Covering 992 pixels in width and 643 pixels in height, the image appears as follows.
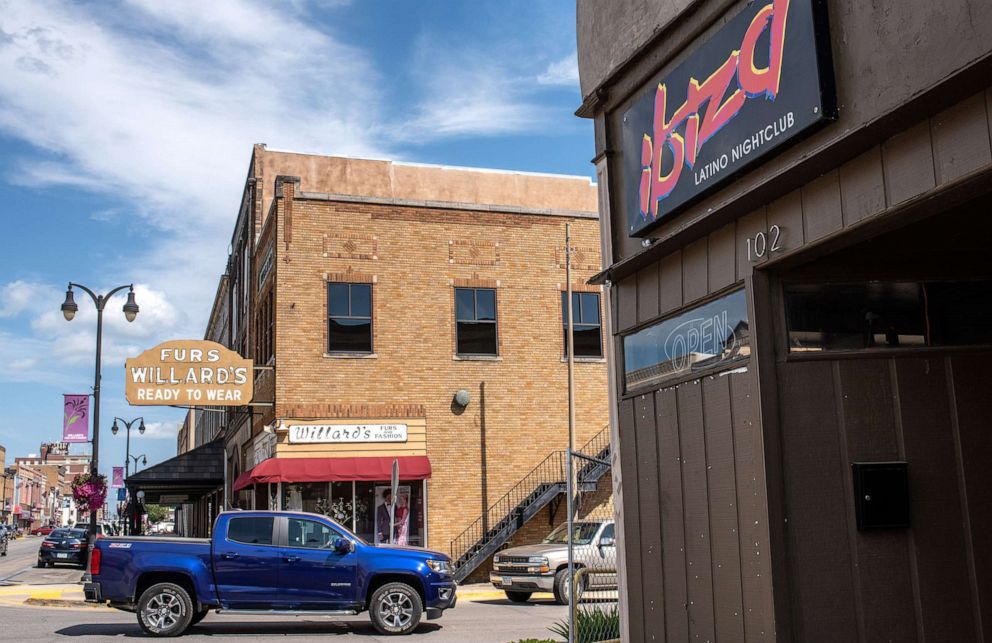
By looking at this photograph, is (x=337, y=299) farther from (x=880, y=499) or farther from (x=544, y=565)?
(x=880, y=499)

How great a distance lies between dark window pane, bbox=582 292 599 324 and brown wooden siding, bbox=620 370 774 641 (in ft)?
62.1

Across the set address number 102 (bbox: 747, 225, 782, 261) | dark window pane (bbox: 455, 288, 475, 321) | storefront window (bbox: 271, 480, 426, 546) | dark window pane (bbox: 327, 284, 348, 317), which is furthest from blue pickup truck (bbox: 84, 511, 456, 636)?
dark window pane (bbox: 455, 288, 475, 321)

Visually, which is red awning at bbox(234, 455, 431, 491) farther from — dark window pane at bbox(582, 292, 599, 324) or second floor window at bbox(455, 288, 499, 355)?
dark window pane at bbox(582, 292, 599, 324)

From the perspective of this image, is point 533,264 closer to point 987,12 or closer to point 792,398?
point 792,398

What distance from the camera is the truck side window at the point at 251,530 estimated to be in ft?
48.8

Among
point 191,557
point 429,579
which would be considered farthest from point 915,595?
point 191,557

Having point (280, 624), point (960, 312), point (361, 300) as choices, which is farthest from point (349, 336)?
point (960, 312)

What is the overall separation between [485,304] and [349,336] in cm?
373

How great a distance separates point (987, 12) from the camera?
4.52m

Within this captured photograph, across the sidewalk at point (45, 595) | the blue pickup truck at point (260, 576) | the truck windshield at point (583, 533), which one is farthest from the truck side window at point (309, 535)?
the sidewalk at point (45, 595)

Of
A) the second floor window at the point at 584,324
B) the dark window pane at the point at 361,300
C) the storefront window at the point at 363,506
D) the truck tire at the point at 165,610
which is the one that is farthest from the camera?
the second floor window at the point at 584,324

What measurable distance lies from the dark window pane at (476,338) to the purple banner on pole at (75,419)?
2061 cm

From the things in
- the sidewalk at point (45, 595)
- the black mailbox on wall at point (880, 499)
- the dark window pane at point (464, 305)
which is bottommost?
the sidewalk at point (45, 595)

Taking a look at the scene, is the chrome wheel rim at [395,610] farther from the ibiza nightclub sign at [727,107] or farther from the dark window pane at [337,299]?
the dark window pane at [337,299]
